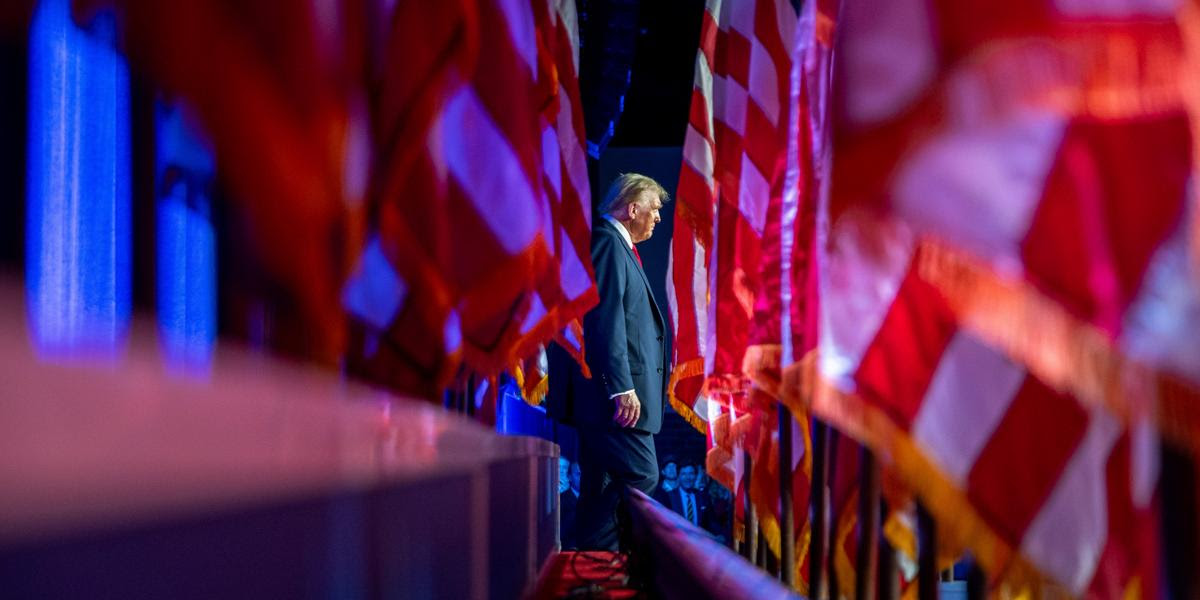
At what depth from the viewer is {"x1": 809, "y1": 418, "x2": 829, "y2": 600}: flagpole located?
1383mm

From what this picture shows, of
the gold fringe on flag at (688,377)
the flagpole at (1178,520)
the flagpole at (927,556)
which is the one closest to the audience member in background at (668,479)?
the gold fringe on flag at (688,377)

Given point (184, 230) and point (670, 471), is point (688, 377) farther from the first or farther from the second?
point (670, 471)

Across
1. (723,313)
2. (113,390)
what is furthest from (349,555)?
(723,313)

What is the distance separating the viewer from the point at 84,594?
25 cm

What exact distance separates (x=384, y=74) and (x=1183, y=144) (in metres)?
0.69

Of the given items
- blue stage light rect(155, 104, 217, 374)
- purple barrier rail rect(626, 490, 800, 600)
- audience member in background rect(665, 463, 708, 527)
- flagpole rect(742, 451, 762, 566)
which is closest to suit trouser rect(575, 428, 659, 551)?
flagpole rect(742, 451, 762, 566)

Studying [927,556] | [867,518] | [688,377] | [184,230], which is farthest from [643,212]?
[184,230]

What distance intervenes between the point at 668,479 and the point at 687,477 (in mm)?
131

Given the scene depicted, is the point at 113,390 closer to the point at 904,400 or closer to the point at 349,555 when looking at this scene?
the point at 349,555

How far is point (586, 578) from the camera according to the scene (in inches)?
84.4

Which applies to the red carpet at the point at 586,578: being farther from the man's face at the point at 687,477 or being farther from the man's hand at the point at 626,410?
the man's face at the point at 687,477

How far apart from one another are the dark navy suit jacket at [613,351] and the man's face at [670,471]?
343 centimetres

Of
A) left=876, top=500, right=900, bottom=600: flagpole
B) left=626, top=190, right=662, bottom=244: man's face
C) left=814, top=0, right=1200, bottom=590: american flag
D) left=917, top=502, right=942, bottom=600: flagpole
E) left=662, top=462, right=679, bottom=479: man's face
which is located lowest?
left=662, top=462, right=679, bottom=479: man's face

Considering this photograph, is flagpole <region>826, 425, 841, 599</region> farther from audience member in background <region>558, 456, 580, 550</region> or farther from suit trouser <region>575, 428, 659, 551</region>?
audience member in background <region>558, 456, 580, 550</region>
